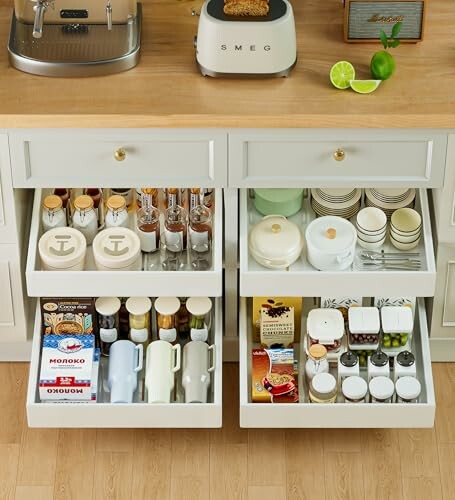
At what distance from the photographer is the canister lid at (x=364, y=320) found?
11.0 feet

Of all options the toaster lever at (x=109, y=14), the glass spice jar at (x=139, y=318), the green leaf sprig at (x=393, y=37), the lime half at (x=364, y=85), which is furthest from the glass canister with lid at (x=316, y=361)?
the toaster lever at (x=109, y=14)

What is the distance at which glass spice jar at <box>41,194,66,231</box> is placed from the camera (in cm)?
336

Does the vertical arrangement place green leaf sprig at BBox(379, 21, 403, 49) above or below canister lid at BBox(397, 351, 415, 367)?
above

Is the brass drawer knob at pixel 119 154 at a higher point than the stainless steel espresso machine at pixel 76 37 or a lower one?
lower

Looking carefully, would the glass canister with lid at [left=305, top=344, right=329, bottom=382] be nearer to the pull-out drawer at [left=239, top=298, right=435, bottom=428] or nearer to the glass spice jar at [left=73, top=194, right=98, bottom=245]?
the pull-out drawer at [left=239, top=298, right=435, bottom=428]

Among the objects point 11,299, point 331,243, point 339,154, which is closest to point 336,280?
point 331,243

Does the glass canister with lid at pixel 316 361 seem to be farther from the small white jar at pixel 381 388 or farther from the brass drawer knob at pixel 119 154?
the brass drawer knob at pixel 119 154

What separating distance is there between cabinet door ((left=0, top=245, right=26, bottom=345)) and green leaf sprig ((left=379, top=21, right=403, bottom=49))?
107 centimetres

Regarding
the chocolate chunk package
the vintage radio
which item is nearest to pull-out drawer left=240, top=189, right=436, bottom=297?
the chocolate chunk package

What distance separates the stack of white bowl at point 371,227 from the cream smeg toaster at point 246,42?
47cm

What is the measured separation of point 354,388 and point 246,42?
920mm

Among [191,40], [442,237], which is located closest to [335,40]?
[191,40]

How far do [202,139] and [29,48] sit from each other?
49cm

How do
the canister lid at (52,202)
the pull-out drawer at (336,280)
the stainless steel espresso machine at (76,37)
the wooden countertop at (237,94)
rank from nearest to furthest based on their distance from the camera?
1. the wooden countertop at (237,94)
2. the stainless steel espresso machine at (76,37)
3. the pull-out drawer at (336,280)
4. the canister lid at (52,202)
